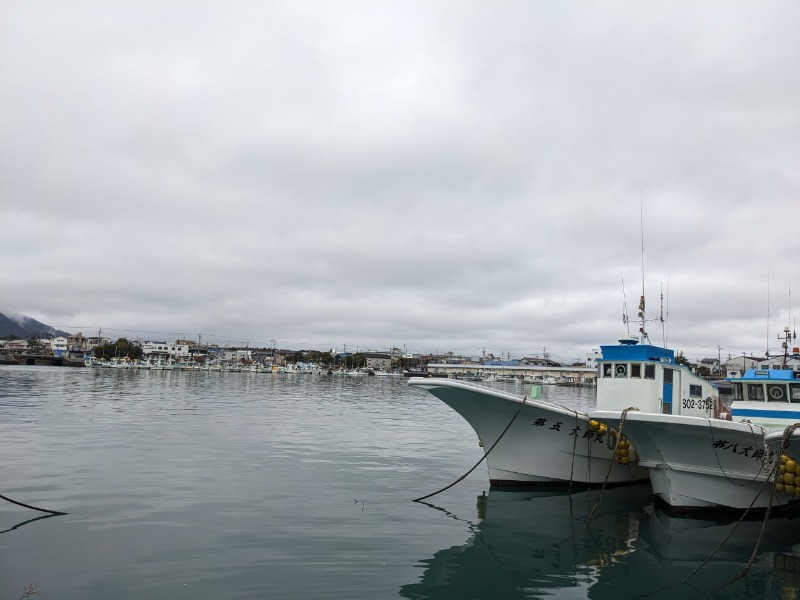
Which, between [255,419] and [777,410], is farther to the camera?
[255,419]

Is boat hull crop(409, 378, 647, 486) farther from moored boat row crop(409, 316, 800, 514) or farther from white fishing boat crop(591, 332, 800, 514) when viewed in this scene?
white fishing boat crop(591, 332, 800, 514)

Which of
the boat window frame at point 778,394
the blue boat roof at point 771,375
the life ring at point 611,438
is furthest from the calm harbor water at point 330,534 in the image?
the blue boat roof at point 771,375

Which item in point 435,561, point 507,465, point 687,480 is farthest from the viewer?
point 507,465

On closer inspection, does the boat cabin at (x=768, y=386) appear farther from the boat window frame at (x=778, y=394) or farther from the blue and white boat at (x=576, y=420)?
the blue and white boat at (x=576, y=420)

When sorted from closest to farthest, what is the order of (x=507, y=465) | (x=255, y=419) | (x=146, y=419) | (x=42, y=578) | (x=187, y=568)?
(x=42, y=578) → (x=187, y=568) → (x=507, y=465) → (x=146, y=419) → (x=255, y=419)

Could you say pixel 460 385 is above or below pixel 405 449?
above

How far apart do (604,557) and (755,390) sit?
930 cm

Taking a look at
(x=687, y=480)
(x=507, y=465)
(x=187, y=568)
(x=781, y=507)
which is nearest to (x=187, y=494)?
(x=187, y=568)

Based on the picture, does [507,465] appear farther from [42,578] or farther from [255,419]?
[255,419]

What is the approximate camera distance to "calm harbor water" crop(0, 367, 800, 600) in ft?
34.5

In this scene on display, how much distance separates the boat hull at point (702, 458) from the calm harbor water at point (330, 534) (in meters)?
0.74

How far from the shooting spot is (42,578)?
9938 mm

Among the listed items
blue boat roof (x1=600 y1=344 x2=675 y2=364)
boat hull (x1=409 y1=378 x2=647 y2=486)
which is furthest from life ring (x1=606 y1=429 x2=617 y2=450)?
blue boat roof (x1=600 y1=344 x2=675 y2=364)

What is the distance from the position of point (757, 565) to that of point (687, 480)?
12.1 feet
